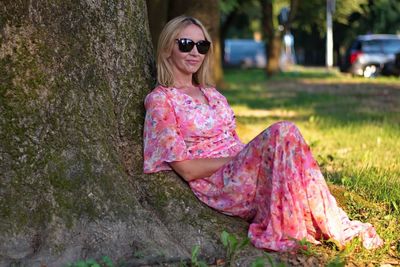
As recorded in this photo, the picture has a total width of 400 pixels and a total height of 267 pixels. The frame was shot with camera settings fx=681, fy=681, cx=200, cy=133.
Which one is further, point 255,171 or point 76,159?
point 255,171

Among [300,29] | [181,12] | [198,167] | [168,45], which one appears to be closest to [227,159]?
[198,167]

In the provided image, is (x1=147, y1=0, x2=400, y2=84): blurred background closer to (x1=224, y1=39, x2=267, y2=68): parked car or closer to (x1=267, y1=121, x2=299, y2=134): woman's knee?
(x1=224, y1=39, x2=267, y2=68): parked car

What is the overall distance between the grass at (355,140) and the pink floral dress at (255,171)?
18cm

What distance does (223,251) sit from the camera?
11.9 ft

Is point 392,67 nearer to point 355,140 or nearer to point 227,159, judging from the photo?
point 355,140

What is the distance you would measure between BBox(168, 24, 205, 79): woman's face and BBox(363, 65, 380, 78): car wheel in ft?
70.3

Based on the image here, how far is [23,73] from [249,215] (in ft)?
4.86

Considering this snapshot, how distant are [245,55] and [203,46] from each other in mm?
49515

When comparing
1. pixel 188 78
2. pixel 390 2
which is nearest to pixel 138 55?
pixel 188 78

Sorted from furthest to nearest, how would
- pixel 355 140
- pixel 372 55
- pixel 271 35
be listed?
pixel 271 35
pixel 372 55
pixel 355 140

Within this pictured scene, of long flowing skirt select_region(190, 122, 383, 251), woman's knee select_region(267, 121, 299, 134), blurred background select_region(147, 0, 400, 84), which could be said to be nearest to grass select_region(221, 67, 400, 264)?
long flowing skirt select_region(190, 122, 383, 251)

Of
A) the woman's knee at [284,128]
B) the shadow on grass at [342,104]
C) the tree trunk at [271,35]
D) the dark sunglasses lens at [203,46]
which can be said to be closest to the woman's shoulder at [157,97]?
the dark sunglasses lens at [203,46]

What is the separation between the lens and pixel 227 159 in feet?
12.8

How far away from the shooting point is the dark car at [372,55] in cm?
2430
